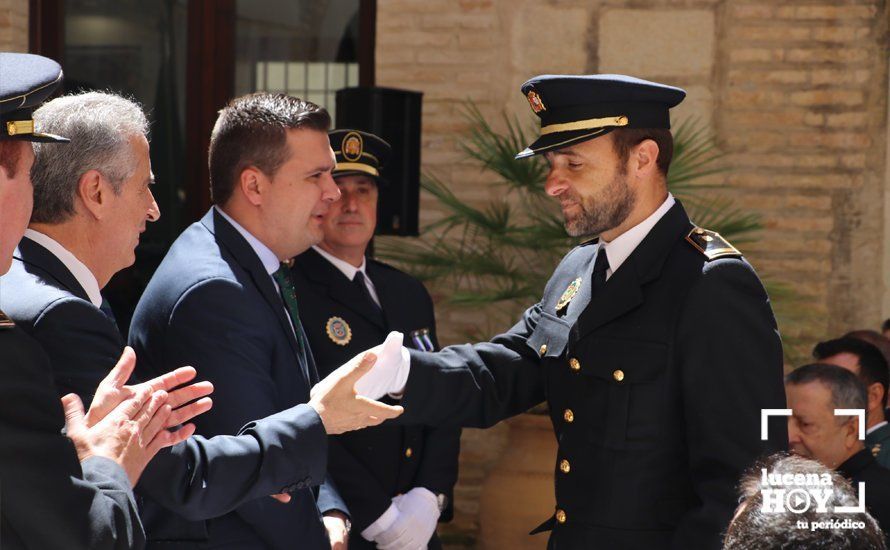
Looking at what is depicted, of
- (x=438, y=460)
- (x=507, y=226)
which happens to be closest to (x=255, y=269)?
(x=438, y=460)

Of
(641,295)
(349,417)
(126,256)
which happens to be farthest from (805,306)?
(126,256)

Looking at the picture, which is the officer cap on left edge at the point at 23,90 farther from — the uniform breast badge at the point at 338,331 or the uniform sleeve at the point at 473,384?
the uniform breast badge at the point at 338,331

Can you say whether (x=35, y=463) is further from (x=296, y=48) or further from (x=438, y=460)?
(x=296, y=48)

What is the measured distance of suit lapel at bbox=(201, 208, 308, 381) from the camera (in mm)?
2748

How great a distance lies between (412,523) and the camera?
11.5 feet

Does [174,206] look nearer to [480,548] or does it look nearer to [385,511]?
[480,548]

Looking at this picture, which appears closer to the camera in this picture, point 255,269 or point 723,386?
point 723,386

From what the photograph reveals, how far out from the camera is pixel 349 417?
98.8 inches

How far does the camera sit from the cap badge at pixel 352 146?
160 inches

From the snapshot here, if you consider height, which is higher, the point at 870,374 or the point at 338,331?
the point at 338,331

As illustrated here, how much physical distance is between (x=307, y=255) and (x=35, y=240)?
66.0 inches

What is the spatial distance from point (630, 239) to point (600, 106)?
12.3 inches

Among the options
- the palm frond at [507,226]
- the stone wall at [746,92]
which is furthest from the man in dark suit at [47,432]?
the stone wall at [746,92]

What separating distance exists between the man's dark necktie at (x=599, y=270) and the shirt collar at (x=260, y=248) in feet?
2.55
